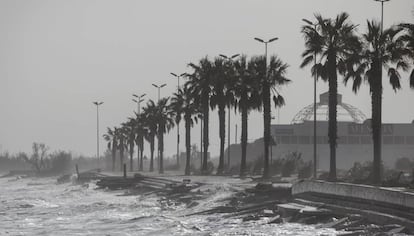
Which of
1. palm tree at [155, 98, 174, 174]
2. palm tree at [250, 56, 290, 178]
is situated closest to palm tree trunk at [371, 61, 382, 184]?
palm tree at [250, 56, 290, 178]

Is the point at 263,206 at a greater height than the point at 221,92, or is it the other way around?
the point at 221,92

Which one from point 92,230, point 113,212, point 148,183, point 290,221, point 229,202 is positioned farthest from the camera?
point 148,183

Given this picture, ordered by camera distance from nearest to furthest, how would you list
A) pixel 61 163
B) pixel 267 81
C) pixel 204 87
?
pixel 267 81, pixel 204 87, pixel 61 163

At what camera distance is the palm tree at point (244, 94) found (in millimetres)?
58156

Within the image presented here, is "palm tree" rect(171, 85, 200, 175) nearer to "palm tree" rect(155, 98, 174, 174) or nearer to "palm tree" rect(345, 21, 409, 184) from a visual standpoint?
"palm tree" rect(155, 98, 174, 174)

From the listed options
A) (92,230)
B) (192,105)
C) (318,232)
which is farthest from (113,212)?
(192,105)

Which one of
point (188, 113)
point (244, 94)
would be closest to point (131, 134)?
point (188, 113)

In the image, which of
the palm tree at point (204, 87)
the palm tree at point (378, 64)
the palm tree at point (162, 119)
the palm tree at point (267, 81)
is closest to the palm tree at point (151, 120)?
the palm tree at point (162, 119)

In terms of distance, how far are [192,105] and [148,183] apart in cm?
1918

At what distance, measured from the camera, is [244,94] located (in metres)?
59.5

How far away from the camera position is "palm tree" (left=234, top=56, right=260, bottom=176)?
5816cm

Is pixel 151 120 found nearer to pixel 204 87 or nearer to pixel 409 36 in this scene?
pixel 204 87

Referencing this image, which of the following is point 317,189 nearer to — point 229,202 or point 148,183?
point 229,202

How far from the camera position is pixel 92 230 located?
98.1ft
